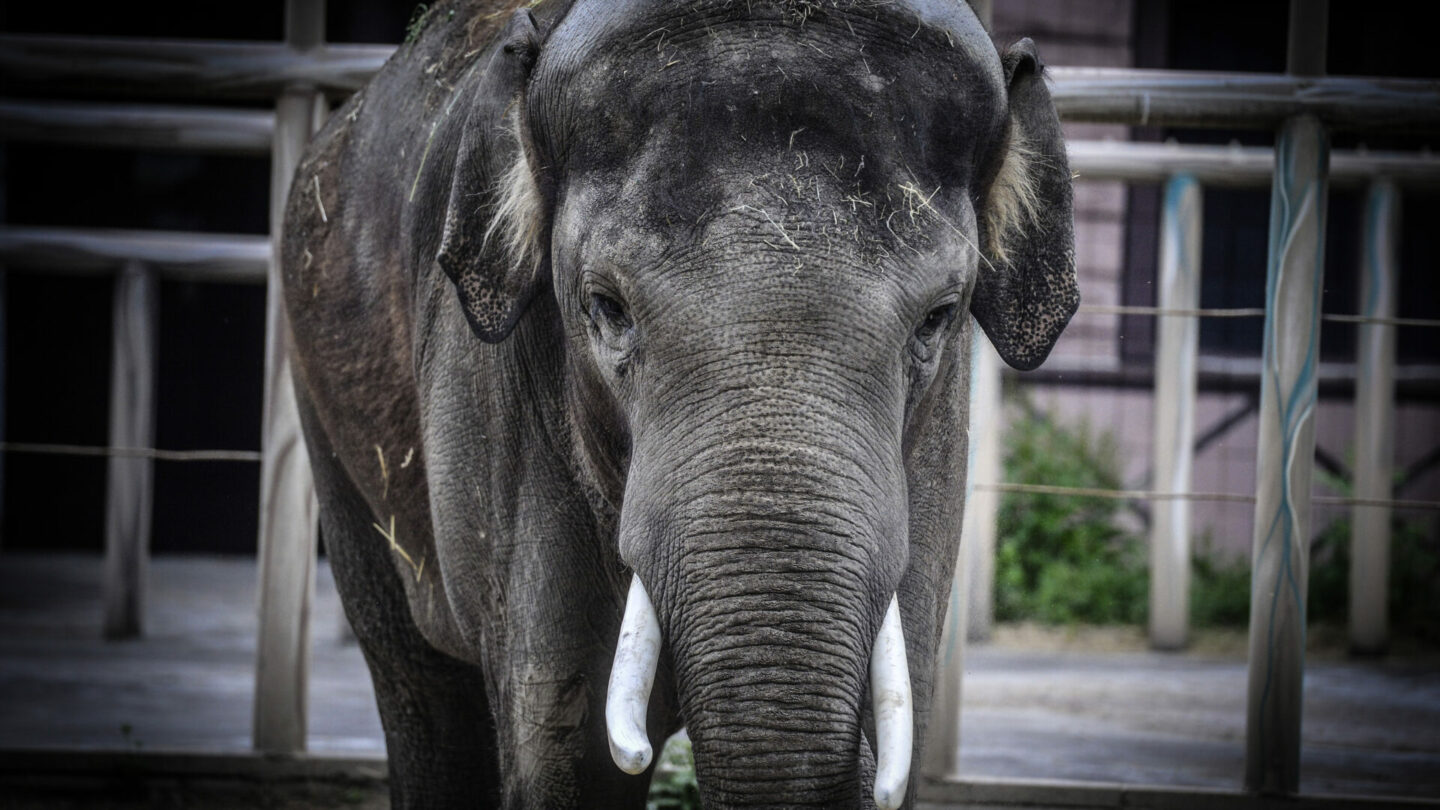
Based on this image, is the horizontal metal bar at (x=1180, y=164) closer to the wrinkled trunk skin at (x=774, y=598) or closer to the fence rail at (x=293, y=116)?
Answer: the fence rail at (x=293, y=116)

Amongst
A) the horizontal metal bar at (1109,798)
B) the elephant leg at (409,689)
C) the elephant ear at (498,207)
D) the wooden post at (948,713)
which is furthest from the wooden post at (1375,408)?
the elephant ear at (498,207)

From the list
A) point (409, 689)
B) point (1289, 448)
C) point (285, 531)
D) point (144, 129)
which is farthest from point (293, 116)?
point (1289, 448)

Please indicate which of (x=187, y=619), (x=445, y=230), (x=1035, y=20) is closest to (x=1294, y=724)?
(x=445, y=230)

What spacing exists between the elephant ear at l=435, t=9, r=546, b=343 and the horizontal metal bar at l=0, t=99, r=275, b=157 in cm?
255

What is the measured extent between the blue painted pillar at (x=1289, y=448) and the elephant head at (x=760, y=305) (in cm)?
220

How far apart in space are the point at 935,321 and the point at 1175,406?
220 inches

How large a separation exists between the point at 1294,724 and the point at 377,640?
2.51 meters

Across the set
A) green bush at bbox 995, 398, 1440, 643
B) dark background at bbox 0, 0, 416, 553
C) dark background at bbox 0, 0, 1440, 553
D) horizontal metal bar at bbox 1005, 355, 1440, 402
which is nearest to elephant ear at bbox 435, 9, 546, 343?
green bush at bbox 995, 398, 1440, 643

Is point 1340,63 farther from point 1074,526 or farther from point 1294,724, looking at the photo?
point 1294,724

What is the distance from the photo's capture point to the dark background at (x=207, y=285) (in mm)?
10555

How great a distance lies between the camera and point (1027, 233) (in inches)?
109

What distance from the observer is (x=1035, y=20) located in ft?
34.6

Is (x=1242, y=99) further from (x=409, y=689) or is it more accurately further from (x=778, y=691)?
(x=778, y=691)

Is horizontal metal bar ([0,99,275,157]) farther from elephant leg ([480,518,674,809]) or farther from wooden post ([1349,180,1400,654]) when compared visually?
wooden post ([1349,180,1400,654])
